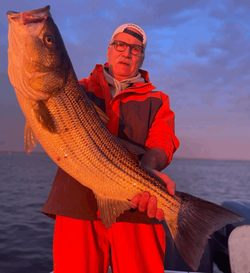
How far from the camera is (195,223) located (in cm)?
292

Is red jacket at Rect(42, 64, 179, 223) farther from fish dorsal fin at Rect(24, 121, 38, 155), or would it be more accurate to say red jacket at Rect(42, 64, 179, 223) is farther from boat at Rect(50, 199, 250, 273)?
boat at Rect(50, 199, 250, 273)

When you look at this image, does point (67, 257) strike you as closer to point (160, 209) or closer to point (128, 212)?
point (128, 212)

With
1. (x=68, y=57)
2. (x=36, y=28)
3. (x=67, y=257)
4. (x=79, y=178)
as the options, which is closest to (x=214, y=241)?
(x=67, y=257)

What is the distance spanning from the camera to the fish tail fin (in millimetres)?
2801

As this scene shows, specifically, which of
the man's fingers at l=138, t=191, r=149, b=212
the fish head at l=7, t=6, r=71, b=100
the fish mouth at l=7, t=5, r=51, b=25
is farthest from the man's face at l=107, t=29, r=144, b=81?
the man's fingers at l=138, t=191, r=149, b=212

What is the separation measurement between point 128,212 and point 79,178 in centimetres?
93

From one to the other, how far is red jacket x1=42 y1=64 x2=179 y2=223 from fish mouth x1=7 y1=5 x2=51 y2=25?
4.26 ft

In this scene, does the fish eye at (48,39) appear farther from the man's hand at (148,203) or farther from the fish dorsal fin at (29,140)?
the man's hand at (148,203)

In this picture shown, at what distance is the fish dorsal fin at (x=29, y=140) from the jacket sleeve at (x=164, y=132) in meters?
1.67

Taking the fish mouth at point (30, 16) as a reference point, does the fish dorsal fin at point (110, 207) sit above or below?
below

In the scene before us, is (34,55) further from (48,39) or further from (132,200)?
(132,200)

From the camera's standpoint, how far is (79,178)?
110 inches

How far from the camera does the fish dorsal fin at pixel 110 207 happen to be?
2.93m

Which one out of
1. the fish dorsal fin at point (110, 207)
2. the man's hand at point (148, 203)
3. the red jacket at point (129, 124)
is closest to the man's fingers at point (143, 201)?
the man's hand at point (148, 203)
